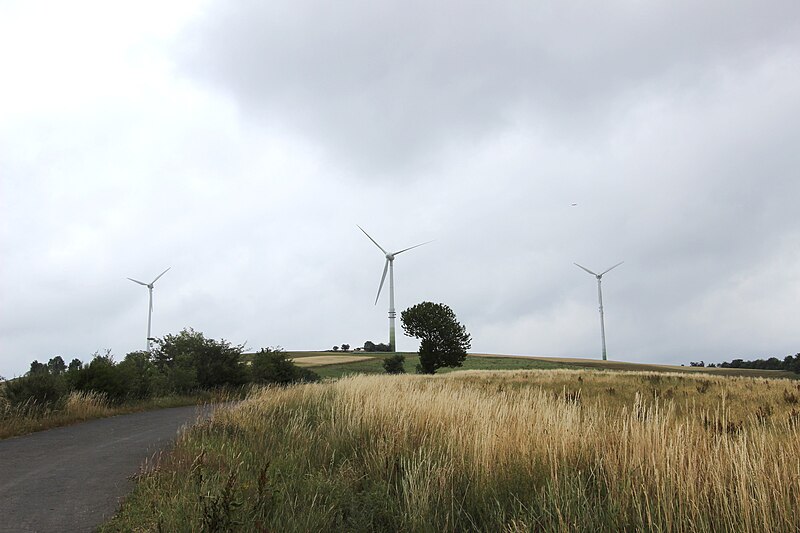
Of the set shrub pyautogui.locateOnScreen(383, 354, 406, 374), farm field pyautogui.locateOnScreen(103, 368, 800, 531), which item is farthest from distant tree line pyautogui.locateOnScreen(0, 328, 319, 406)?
shrub pyautogui.locateOnScreen(383, 354, 406, 374)

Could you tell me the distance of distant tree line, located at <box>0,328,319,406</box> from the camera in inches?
721

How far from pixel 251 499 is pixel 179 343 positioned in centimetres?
3192

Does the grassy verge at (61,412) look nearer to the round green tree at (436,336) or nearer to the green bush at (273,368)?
the green bush at (273,368)

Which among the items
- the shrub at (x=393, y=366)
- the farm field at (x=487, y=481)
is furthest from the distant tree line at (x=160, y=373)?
the shrub at (x=393, y=366)

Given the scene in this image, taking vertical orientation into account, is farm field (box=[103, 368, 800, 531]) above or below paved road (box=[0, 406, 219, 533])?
above

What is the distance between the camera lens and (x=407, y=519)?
5523 millimetres

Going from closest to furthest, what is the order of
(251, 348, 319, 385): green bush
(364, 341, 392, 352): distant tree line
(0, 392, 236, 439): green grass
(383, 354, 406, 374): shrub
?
(0, 392, 236, 439): green grass, (251, 348, 319, 385): green bush, (383, 354, 406, 374): shrub, (364, 341, 392, 352): distant tree line

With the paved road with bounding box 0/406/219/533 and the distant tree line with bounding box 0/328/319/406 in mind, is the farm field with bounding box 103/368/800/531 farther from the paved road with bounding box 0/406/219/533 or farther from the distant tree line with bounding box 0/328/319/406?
the distant tree line with bounding box 0/328/319/406

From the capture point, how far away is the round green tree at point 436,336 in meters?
66.0

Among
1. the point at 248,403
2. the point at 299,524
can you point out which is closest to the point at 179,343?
the point at 248,403

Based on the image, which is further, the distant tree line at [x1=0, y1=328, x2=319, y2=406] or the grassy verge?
the distant tree line at [x1=0, y1=328, x2=319, y2=406]

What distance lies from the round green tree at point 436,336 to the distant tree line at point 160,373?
22570 mm

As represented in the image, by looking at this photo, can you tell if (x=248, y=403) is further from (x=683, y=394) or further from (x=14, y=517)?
(x=683, y=394)

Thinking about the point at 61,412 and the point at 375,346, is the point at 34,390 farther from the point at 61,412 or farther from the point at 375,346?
the point at 375,346
